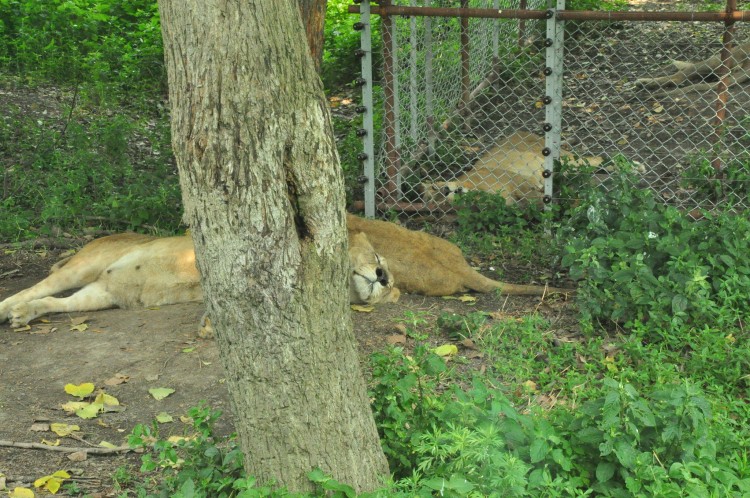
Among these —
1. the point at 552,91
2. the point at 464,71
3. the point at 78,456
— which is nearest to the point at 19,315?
the point at 78,456

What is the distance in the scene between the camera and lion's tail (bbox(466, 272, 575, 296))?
6.14m

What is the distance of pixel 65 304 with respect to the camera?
6.04 metres

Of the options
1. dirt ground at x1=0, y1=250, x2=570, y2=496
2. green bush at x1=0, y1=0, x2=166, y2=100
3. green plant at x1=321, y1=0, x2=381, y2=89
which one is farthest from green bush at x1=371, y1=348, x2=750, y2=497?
green plant at x1=321, y1=0, x2=381, y2=89

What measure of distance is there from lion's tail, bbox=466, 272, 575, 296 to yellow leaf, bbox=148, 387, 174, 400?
2358mm

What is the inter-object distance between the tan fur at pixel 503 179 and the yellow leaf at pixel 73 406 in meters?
3.90

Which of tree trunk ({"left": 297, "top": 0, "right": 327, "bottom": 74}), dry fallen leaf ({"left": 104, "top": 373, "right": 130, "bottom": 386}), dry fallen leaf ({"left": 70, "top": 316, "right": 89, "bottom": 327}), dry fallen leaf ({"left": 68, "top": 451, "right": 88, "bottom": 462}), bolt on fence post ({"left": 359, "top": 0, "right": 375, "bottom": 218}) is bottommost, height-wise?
dry fallen leaf ({"left": 68, "top": 451, "right": 88, "bottom": 462})

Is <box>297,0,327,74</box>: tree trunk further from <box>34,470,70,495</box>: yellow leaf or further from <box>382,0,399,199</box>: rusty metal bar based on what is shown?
<box>34,470,70,495</box>: yellow leaf

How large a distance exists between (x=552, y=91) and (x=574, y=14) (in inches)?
24.0

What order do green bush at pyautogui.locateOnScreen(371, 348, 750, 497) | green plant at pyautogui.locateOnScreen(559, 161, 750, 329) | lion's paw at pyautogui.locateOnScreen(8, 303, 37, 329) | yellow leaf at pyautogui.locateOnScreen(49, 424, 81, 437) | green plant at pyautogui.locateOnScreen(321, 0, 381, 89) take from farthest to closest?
green plant at pyautogui.locateOnScreen(321, 0, 381, 89)
lion's paw at pyautogui.locateOnScreen(8, 303, 37, 329)
green plant at pyautogui.locateOnScreen(559, 161, 750, 329)
yellow leaf at pyautogui.locateOnScreen(49, 424, 81, 437)
green bush at pyautogui.locateOnScreen(371, 348, 750, 497)

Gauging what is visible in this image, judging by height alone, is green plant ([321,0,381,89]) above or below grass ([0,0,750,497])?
above

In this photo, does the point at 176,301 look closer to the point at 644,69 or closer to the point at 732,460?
the point at 732,460

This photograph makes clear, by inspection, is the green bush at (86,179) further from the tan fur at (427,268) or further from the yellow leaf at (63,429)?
the yellow leaf at (63,429)

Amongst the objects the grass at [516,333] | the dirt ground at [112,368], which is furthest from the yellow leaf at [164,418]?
the grass at [516,333]

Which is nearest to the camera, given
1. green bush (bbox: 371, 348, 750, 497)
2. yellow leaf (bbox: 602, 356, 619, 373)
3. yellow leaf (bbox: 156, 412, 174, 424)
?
green bush (bbox: 371, 348, 750, 497)
